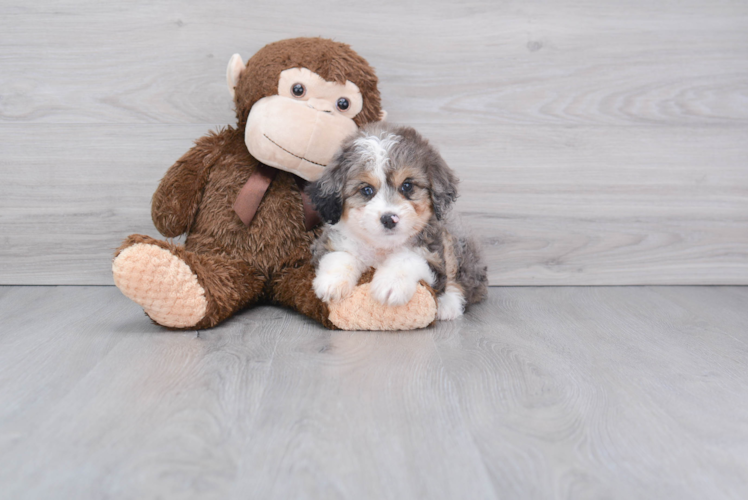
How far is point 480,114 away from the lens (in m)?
1.91

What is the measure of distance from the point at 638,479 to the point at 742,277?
160cm

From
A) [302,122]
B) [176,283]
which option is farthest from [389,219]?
[176,283]

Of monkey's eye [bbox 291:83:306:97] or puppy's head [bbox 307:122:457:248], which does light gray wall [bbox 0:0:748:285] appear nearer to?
monkey's eye [bbox 291:83:306:97]

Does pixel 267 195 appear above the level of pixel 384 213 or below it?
below

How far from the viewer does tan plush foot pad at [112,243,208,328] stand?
4.10 feet

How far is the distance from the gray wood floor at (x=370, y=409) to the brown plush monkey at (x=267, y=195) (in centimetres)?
7

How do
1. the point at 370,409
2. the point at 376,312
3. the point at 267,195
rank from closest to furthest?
the point at 370,409
the point at 376,312
the point at 267,195

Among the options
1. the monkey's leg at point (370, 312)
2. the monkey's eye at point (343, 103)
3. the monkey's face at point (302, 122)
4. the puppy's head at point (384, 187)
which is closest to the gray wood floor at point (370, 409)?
the monkey's leg at point (370, 312)

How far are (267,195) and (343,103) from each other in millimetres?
330

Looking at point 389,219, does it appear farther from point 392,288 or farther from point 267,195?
point 267,195

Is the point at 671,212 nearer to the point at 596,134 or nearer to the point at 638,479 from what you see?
the point at 596,134

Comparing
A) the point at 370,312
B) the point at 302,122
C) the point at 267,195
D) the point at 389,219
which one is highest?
the point at 302,122

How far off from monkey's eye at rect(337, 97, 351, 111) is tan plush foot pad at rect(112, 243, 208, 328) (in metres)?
0.58

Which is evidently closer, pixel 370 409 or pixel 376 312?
pixel 370 409
